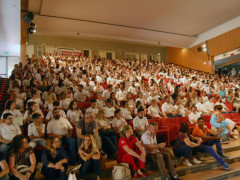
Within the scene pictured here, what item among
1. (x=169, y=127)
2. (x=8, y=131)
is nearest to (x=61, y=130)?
(x=8, y=131)

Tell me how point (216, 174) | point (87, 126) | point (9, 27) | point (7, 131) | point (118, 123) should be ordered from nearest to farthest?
point (7, 131)
point (216, 174)
point (87, 126)
point (118, 123)
point (9, 27)

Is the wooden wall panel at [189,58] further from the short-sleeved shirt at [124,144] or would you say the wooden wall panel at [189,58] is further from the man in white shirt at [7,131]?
the man in white shirt at [7,131]

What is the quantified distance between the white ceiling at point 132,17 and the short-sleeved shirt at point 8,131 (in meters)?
7.34

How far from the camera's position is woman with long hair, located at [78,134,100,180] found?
2754mm

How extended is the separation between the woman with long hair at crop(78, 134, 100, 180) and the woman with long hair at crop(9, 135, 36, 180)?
0.63 metres

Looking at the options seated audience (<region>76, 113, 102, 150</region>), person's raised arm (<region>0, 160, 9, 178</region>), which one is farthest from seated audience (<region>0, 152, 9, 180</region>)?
seated audience (<region>76, 113, 102, 150</region>)

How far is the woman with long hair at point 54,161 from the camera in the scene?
257 cm

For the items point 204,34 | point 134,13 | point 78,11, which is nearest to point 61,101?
point 78,11

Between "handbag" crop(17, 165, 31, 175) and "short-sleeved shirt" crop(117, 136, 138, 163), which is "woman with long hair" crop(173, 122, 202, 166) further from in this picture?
Result: "handbag" crop(17, 165, 31, 175)

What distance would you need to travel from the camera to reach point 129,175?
9.16ft

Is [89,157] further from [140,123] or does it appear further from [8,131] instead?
[140,123]

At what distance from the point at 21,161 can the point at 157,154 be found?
6.02ft

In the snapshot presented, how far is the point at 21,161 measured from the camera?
2502mm

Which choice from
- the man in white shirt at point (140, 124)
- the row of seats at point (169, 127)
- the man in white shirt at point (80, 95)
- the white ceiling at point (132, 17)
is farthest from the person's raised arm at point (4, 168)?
the white ceiling at point (132, 17)
